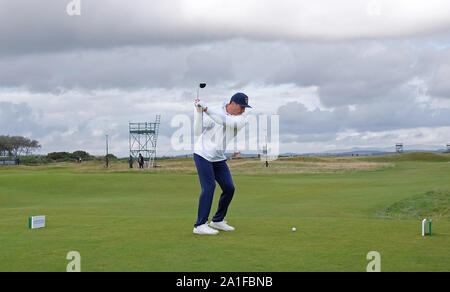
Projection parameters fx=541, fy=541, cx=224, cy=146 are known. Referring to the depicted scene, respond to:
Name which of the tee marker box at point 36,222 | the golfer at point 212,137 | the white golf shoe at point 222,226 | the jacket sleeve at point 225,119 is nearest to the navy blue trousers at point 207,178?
the golfer at point 212,137

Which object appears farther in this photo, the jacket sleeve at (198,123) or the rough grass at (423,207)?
the rough grass at (423,207)

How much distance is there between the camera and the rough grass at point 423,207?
2095 cm

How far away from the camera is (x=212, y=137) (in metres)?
10.9

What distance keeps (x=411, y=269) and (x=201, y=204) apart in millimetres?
4957

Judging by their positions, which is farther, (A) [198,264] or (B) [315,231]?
(B) [315,231]

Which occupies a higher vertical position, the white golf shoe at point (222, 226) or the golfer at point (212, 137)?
the golfer at point (212, 137)

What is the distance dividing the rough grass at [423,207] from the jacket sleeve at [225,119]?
12.3m

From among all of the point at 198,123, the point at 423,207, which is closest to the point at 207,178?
the point at 198,123

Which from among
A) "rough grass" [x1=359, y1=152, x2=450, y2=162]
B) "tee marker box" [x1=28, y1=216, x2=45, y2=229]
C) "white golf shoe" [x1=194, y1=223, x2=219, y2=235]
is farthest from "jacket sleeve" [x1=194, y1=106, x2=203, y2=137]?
"rough grass" [x1=359, y1=152, x2=450, y2=162]

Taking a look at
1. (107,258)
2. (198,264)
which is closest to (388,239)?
(198,264)

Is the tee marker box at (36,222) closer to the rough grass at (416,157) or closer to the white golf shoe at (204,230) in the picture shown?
the white golf shoe at (204,230)

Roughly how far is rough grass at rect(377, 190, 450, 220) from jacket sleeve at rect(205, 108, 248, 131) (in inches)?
484
